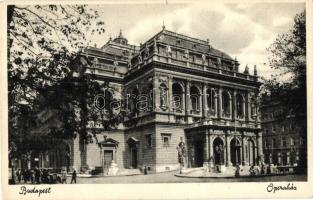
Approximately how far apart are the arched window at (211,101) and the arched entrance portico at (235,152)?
1136mm

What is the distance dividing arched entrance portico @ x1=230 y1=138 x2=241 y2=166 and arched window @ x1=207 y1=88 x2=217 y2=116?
1.14m

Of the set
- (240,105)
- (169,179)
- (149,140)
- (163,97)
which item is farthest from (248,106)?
(169,179)

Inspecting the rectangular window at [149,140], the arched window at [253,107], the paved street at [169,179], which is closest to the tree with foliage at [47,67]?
the paved street at [169,179]

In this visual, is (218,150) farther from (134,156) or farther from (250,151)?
(134,156)

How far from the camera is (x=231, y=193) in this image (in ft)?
30.5

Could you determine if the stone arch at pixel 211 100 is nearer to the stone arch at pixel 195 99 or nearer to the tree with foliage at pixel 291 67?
the stone arch at pixel 195 99

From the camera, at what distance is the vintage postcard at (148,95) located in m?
8.85

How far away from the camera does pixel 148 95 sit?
1127 cm

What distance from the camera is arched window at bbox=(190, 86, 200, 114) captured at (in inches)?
473

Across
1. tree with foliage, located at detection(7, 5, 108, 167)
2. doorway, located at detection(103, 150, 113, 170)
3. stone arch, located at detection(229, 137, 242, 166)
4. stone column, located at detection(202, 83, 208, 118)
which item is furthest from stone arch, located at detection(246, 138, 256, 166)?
tree with foliage, located at detection(7, 5, 108, 167)

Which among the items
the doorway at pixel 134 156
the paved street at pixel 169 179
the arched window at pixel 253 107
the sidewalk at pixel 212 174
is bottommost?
the paved street at pixel 169 179

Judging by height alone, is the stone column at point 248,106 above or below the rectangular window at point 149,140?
above

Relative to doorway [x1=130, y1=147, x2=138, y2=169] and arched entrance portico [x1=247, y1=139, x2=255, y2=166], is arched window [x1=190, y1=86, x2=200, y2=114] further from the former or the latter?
doorway [x1=130, y1=147, x2=138, y2=169]

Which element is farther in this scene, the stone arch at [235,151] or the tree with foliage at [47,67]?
the stone arch at [235,151]
